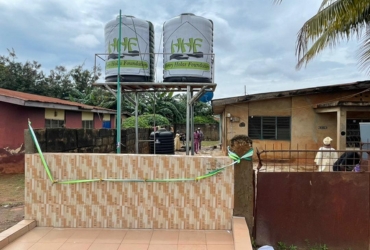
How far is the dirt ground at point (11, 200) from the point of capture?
470 centimetres

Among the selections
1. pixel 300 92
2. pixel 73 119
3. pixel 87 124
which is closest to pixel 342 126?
pixel 300 92

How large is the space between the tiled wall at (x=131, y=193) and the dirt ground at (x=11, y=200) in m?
1.03

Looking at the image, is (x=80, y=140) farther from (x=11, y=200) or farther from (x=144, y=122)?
(x=144, y=122)

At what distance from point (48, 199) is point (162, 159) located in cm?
170

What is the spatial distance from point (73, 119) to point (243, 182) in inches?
433

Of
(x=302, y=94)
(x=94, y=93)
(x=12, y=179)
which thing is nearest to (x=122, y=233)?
(x=12, y=179)

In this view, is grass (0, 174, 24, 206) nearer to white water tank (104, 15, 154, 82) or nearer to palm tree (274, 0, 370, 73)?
white water tank (104, 15, 154, 82)

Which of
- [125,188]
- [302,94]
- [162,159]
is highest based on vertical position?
[302,94]

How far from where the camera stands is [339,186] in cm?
408

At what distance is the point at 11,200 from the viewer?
19.8 feet

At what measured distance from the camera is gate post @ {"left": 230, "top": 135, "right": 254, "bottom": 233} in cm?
400

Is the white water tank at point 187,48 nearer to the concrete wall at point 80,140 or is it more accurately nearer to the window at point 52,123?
the concrete wall at point 80,140

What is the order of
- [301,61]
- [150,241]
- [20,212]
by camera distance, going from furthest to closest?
[301,61] < [20,212] < [150,241]

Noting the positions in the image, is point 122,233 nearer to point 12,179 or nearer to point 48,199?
point 48,199
